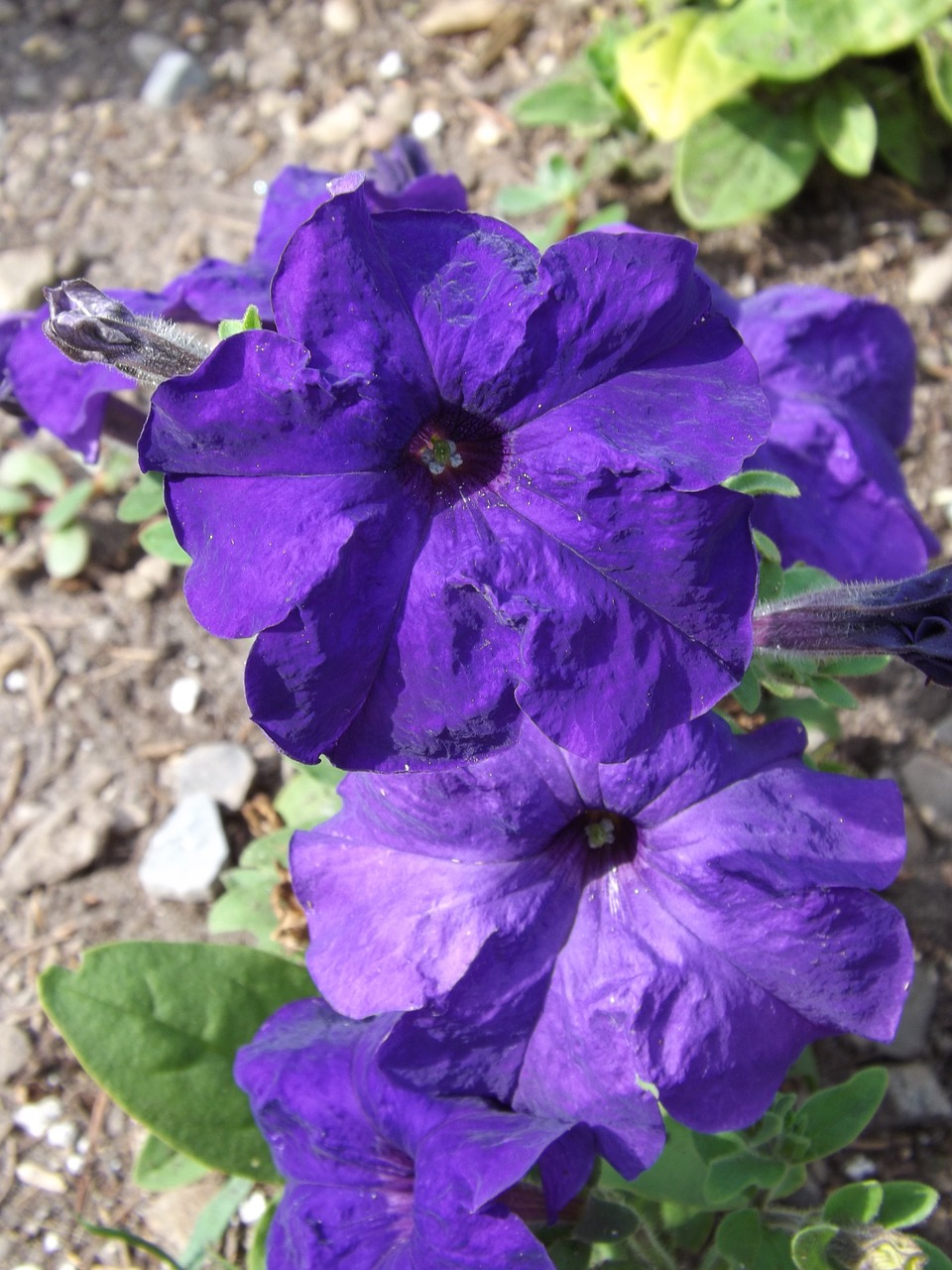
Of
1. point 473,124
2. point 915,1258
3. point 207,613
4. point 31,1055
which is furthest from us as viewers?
point 473,124

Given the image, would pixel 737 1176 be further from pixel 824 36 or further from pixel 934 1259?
pixel 824 36

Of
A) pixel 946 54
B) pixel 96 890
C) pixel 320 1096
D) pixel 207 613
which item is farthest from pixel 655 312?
pixel 946 54

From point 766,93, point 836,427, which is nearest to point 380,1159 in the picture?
point 836,427

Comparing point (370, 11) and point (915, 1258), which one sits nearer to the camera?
point (915, 1258)

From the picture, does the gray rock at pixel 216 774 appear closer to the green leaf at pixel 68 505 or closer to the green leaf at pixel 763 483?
the green leaf at pixel 68 505

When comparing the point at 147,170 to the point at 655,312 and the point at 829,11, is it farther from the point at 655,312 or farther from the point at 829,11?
the point at 655,312

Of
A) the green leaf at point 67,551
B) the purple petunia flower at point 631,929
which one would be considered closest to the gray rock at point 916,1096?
the purple petunia flower at point 631,929
